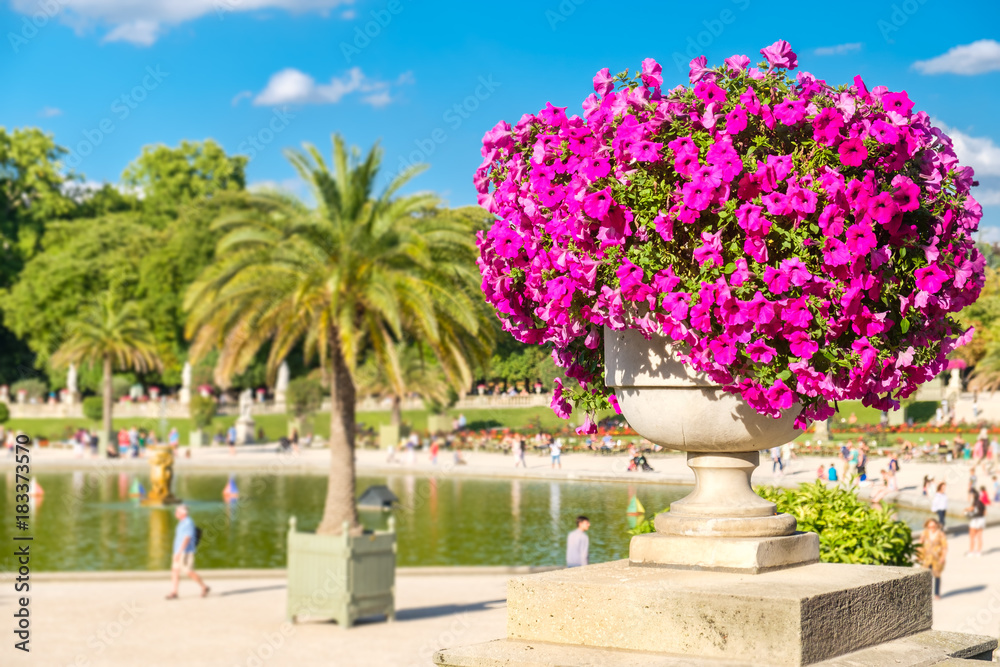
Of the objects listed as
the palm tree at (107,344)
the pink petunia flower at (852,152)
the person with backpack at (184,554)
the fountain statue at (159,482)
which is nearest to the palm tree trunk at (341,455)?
the person with backpack at (184,554)

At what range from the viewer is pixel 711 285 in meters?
3.49

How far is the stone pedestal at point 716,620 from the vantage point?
3395 millimetres

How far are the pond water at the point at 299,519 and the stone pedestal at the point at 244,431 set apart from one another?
48.3 feet

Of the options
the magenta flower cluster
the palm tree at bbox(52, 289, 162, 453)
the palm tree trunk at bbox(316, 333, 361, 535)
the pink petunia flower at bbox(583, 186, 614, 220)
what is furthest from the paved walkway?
the palm tree at bbox(52, 289, 162, 453)

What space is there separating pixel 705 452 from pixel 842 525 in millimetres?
3877

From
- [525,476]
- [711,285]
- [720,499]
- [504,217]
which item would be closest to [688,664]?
[720,499]

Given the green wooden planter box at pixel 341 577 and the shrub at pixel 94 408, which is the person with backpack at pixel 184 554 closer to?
the green wooden planter box at pixel 341 577

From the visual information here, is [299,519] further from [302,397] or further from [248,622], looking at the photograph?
[302,397]

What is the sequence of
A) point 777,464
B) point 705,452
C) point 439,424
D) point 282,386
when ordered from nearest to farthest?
point 705,452 < point 777,464 < point 439,424 < point 282,386

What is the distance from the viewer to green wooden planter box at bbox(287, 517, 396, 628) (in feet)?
51.5

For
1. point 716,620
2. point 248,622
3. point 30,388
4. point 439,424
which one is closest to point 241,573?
point 248,622

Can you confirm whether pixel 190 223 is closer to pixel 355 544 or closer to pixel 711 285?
pixel 355 544

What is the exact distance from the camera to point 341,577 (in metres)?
15.7

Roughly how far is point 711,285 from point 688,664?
3.81 feet
